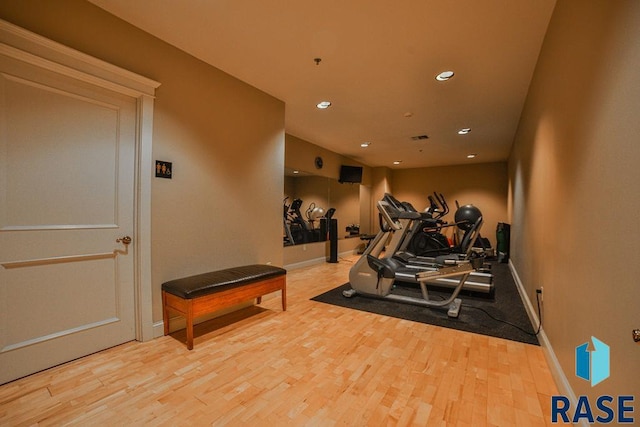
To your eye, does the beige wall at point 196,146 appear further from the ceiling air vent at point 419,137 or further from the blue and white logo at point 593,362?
the ceiling air vent at point 419,137

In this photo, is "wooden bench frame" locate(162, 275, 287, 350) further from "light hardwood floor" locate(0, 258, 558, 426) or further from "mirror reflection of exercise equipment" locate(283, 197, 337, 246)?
"mirror reflection of exercise equipment" locate(283, 197, 337, 246)

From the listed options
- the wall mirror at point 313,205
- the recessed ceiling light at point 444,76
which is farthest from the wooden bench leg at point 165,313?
the recessed ceiling light at point 444,76

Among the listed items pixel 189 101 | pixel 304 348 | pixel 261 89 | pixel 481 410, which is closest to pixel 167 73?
pixel 189 101

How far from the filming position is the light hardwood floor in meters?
1.59

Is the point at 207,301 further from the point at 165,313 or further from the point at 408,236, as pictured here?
the point at 408,236

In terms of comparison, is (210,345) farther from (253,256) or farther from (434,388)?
(434,388)

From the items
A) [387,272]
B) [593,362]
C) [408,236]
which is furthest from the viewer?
[408,236]

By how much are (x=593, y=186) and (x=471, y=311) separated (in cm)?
242

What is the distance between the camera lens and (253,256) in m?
3.58

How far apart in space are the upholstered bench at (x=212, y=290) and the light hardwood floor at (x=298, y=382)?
0.29m

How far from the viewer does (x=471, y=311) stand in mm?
3334

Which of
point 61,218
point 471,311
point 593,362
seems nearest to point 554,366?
point 593,362

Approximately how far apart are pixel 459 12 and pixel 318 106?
2.29m

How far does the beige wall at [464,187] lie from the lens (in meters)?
8.29
